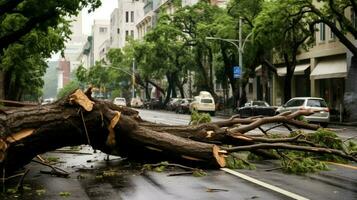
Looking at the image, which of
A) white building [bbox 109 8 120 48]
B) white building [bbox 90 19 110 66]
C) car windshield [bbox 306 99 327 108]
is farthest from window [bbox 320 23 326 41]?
white building [bbox 90 19 110 66]

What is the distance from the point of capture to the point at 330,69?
4300cm

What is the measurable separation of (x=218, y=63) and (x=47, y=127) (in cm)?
5052

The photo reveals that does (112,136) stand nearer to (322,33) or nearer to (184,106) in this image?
(322,33)

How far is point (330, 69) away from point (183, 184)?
3504cm

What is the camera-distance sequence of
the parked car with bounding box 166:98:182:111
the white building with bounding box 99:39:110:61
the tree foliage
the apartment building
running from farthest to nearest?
the white building with bounding box 99:39:110:61
the parked car with bounding box 166:98:182:111
the apartment building
the tree foliage

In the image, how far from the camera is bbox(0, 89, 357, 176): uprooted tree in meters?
10.5

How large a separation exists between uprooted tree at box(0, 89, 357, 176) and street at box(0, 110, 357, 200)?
1.17ft

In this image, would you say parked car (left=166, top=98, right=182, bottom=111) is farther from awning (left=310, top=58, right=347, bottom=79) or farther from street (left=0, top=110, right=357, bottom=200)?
street (left=0, top=110, right=357, bottom=200)

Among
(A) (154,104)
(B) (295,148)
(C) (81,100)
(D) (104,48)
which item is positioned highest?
(D) (104,48)

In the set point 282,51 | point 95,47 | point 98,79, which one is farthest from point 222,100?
point 95,47

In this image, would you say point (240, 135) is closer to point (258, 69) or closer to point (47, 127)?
point (47, 127)

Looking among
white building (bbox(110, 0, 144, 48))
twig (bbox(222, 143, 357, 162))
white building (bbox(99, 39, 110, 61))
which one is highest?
white building (bbox(110, 0, 144, 48))

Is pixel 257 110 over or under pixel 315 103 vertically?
under

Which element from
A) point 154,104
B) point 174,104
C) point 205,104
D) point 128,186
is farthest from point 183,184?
point 154,104
